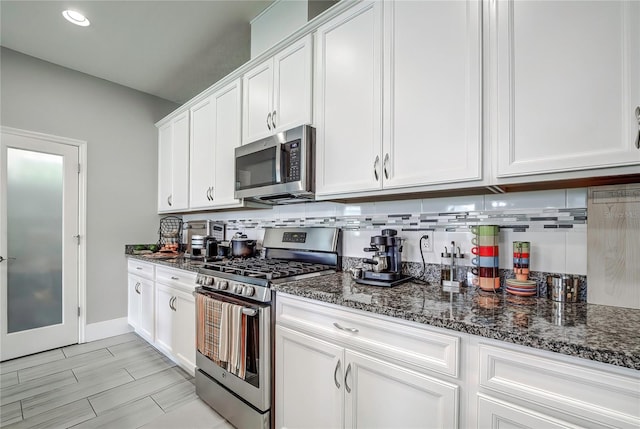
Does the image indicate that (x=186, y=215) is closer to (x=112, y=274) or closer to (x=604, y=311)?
(x=112, y=274)

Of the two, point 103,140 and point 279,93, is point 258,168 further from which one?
point 103,140

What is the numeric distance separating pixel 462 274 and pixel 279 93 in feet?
5.38

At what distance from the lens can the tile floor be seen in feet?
6.16

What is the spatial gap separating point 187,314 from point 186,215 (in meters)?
1.80

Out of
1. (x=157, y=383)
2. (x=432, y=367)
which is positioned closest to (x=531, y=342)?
(x=432, y=367)

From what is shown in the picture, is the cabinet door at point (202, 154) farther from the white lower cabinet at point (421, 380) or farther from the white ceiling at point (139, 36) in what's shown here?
the white lower cabinet at point (421, 380)

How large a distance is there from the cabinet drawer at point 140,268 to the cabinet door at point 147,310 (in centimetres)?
7

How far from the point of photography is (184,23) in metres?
2.37

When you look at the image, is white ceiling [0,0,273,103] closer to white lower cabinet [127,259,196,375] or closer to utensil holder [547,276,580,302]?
white lower cabinet [127,259,196,375]

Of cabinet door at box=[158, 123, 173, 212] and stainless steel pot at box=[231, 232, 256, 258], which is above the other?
cabinet door at box=[158, 123, 173, 212]

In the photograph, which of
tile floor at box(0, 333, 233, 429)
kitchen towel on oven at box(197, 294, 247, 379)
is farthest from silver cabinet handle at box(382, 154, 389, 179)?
tile floor at box(0, 333, 233, 429)

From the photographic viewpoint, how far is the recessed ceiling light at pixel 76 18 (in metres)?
2.27

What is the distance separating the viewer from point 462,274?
5.10 ft

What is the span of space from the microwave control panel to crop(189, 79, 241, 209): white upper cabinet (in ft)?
2.32
